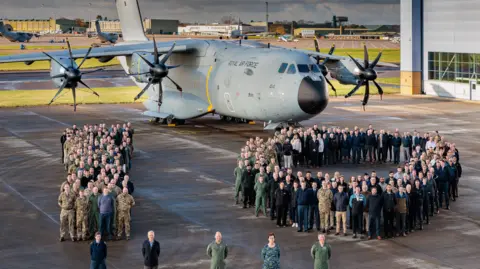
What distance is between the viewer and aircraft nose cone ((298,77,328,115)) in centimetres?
3155

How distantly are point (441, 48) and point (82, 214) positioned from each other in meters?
41.5

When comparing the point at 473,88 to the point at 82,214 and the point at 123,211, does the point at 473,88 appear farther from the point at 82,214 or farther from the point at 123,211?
the point at 82,214

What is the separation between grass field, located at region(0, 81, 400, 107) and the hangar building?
2897 mm

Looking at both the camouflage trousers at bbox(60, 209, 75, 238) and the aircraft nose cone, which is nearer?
the camouflage trousers at bbox(60, 209, 75, 238)

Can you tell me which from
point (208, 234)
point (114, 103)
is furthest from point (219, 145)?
point (114, 103)

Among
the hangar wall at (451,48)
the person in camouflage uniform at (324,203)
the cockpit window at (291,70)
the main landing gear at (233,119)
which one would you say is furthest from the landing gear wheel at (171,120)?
the hangar wall at (451,48)

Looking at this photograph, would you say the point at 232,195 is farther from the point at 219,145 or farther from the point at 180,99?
the point at 180,99

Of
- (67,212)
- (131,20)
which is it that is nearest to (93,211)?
(67,212)

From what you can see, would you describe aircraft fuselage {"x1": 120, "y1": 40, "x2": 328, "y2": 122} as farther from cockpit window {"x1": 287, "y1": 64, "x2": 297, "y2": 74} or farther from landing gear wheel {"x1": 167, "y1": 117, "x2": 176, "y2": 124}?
landing gear wheel {"x1": 167, "y1": 117, "x2": 176, "y2": 124}

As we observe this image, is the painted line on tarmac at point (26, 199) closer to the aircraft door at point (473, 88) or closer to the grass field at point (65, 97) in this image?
the grass field at point (65, 97)

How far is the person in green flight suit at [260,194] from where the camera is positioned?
1977 centimetres

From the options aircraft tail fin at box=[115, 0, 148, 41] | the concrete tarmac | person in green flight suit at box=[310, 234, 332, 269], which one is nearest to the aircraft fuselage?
the concrete tarmac

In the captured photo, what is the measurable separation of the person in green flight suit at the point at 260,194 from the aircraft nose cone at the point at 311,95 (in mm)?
12048

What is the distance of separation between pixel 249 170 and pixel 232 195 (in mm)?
2147
